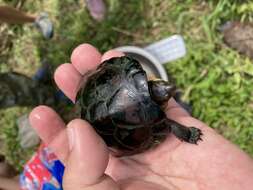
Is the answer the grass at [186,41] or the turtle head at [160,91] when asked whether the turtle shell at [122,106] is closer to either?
the turtle head at [160,91]

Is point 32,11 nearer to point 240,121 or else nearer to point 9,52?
point 9,52

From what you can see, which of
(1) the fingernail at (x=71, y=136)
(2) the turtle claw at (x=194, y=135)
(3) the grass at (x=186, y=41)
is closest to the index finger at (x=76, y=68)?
(2) the turtle claw at (x=194, y=135)

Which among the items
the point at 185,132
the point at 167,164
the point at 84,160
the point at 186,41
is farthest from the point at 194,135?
the point at 186,41

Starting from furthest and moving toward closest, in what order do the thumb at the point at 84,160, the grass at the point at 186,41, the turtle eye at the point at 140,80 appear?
the grass at the point at 186,41, the turtle eye at the point at 140,80, the thumb at the point at 84,160

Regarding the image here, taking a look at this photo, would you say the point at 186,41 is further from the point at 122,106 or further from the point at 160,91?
the point at 122,106

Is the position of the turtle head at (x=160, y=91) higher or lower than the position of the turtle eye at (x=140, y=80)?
lower

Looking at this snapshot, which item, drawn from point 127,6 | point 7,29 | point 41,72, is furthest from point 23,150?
point 127,6

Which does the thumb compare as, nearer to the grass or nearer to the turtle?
the turtle
